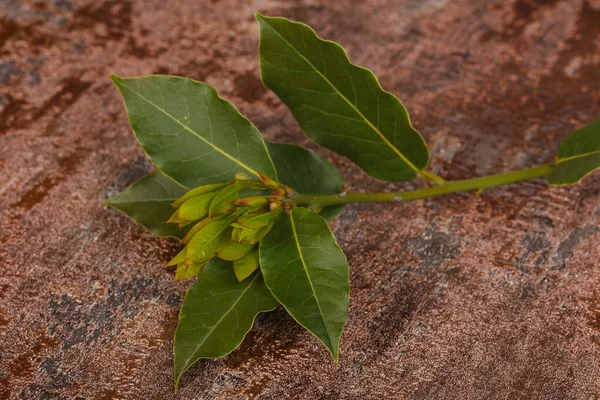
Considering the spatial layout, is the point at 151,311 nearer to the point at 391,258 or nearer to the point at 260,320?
the point at 260,320

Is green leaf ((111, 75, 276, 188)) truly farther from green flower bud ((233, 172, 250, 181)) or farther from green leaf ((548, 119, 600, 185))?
green leaf ((548, 119, 600, 185))

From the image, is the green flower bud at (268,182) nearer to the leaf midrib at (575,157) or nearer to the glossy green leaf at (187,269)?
the glossy green leaf at (187,269)

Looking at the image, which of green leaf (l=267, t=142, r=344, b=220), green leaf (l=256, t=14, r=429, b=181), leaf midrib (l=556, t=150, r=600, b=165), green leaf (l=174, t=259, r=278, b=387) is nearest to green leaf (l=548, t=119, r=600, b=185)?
leaf midrib (l=556, t=150, r=600, b=165)

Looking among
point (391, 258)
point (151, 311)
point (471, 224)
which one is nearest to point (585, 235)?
point (471, 224)

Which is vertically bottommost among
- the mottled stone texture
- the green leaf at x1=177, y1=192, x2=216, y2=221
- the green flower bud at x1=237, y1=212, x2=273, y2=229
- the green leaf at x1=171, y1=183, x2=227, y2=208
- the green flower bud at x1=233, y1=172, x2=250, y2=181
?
the mottled stone texture

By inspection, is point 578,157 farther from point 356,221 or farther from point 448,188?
point 356,221

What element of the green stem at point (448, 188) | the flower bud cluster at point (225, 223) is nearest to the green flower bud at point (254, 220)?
the flower bud cluster at point (225, 223)

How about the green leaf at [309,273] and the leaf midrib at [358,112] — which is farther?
the leaf midrib at [358,112]
